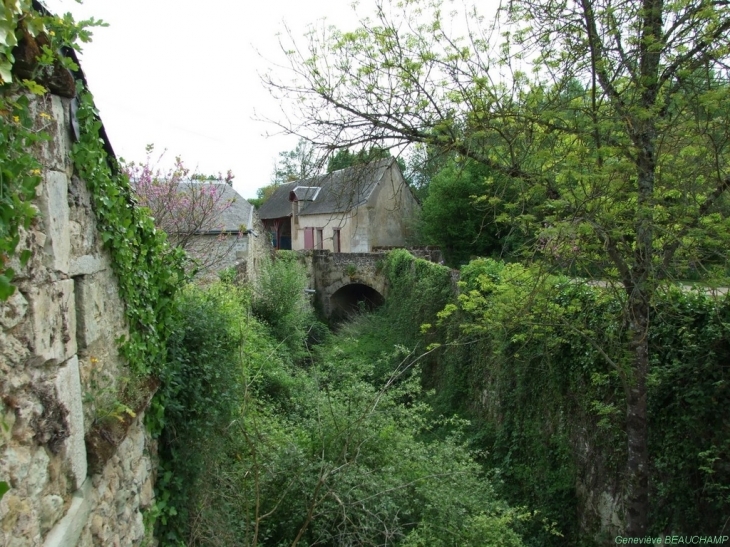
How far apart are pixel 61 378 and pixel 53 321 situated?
246mm

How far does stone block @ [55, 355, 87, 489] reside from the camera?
2189mm

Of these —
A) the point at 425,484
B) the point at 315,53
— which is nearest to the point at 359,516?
the point at 425,484

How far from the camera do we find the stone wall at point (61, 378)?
185 cm

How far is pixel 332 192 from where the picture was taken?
4562 mm

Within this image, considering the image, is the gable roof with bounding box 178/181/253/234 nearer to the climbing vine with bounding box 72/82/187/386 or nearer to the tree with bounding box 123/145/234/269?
the tree with bounding box 123/145/234/269

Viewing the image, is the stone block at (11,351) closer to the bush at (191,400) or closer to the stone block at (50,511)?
the stone block at (50,511)

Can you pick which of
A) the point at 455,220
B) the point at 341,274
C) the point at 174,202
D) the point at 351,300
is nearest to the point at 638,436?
the point at 174,202

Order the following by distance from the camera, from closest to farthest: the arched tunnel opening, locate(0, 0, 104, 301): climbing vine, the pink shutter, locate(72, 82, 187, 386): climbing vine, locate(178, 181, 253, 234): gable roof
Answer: locate(0, 0, 104, 301): climbing vine, locate(72, 82, 187, 386): climbing vine, locate(178, 181, 253, 234): gable roof, the arched tunnel opening, the pink shutter

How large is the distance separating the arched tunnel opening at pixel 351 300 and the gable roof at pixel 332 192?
362 centimetres

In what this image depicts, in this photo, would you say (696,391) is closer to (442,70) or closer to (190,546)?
(442,70)

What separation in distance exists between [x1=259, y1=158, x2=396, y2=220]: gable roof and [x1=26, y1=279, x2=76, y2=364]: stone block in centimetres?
189

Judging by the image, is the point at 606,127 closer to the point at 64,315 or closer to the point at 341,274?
the point at 64,315

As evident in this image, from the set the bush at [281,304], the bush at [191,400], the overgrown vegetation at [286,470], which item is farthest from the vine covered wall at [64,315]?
the bush at [281,304]

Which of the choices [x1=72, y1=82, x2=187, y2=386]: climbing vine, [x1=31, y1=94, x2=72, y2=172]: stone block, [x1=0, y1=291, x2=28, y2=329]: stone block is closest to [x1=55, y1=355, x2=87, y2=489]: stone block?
[x1=0, y1=291, x2=28, y2=329]: stone block
